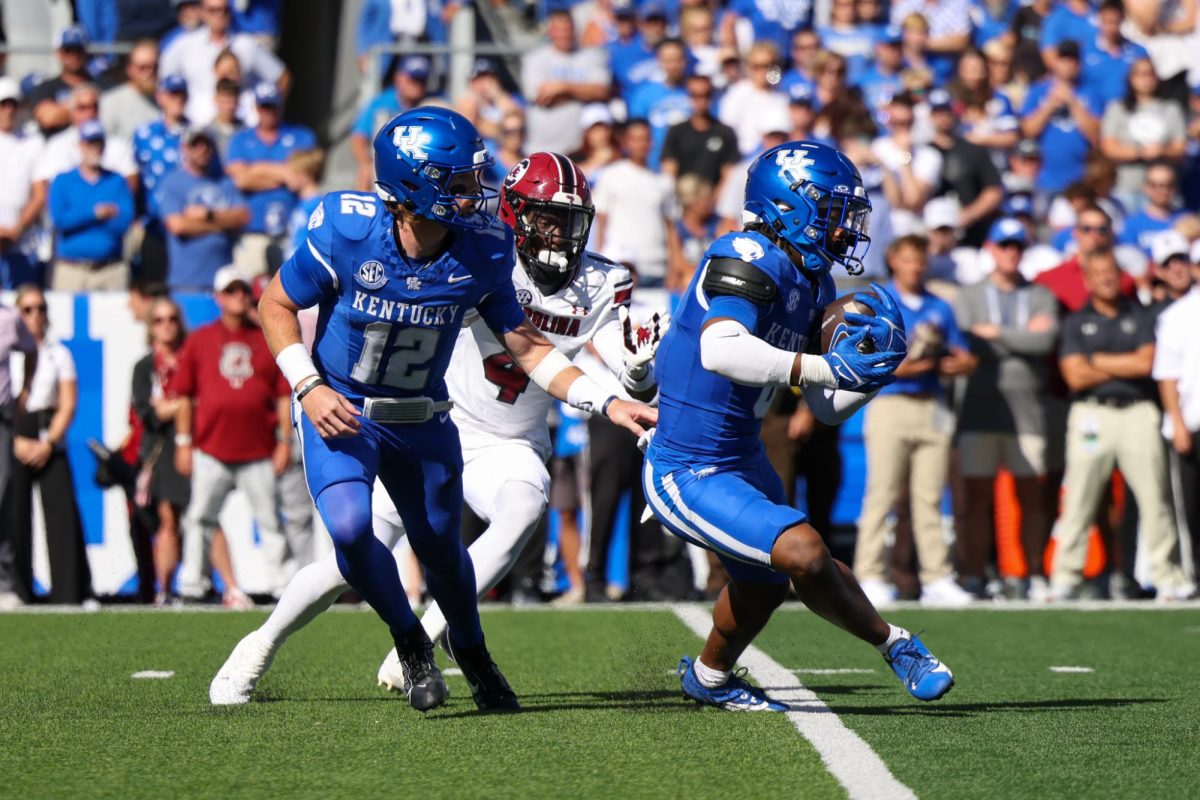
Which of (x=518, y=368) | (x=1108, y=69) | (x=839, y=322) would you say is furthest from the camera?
(x=1108, y=69)

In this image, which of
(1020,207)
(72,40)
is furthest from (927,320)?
(72,40)

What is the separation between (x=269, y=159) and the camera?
1204cm

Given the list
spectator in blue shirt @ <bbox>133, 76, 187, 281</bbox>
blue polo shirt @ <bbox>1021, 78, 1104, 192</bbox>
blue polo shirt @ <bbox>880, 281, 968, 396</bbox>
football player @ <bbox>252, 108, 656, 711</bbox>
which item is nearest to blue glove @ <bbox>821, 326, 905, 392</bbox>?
football player @ <bbox>252, 108, 656, 711</bbox>

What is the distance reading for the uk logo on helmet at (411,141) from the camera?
207 inches

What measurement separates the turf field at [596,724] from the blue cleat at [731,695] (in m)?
0.06

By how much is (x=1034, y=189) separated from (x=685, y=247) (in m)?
2.80

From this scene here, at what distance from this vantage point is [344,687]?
6.39 metres

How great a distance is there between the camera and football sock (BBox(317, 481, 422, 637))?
5195 millimetres

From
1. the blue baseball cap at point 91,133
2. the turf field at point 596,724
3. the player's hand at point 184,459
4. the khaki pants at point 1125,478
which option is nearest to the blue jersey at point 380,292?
the turf field at point 596,724

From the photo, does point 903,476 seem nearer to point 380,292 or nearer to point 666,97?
point 666,97

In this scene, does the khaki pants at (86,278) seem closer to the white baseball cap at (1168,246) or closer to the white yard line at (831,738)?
the white yard line at (831,738)

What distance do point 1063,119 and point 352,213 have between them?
9211 mm

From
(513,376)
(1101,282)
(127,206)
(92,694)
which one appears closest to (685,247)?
(1101,282)

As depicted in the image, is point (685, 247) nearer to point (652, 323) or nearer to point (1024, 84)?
point (1024, 84)
